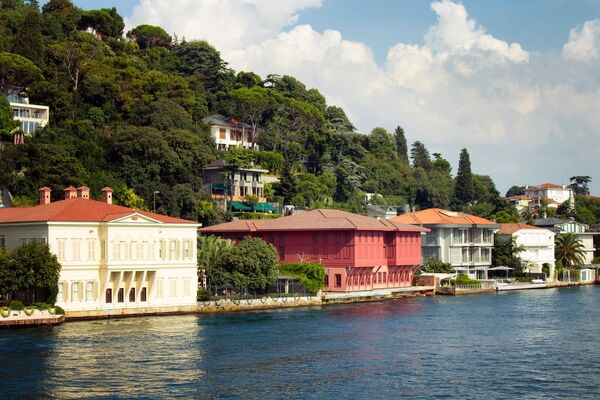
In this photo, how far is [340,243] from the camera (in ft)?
277

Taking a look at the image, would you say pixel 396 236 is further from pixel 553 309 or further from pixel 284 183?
pixel 284 183

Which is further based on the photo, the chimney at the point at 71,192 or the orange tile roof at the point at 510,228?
the orange tile roof at the point at 510,228

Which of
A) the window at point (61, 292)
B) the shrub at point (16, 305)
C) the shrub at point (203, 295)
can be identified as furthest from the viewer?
the shrub at point (203, 295)

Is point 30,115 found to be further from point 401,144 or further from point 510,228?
point 401,144

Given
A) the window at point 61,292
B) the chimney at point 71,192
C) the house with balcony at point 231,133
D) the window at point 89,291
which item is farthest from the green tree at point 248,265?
the house with balcony at point 231,133

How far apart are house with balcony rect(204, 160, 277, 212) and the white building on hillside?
4059cm

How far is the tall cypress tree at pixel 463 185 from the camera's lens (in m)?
161

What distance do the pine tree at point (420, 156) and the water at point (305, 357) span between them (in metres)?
114

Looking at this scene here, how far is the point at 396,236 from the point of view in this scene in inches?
3644

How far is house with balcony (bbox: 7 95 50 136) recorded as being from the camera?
9491cm

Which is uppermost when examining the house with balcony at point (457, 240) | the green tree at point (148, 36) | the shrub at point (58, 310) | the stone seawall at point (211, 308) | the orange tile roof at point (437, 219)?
the green tree at point (148, 36)

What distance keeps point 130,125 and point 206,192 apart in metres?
13.0

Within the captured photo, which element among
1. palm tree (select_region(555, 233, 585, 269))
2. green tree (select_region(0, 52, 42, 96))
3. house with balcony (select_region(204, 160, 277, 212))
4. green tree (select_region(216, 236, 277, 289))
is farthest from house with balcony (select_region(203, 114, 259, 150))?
green tree (select_region(216, 236, 277, 289))

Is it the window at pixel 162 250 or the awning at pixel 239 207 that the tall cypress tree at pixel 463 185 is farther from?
the window at pixel 162 250
